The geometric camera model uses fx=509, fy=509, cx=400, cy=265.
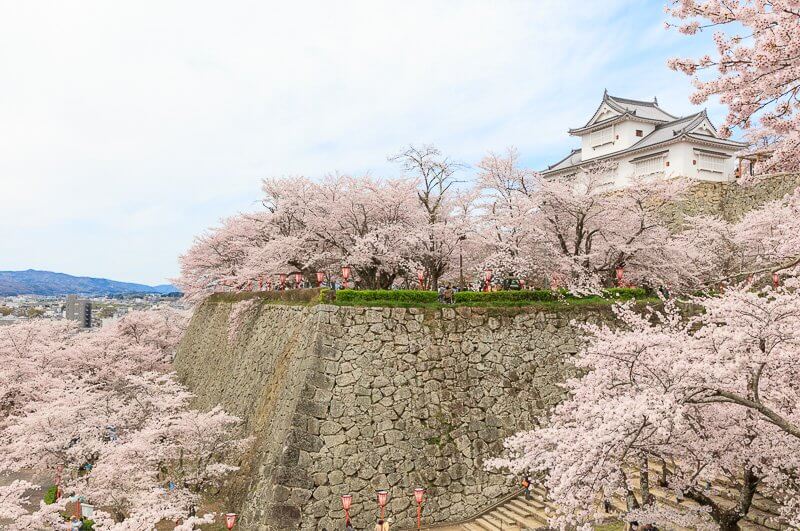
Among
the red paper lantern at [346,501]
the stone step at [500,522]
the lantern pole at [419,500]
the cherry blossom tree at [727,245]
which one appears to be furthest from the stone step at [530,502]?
the cherry blossom tree at [727,245]

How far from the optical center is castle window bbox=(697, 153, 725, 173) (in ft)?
86.6

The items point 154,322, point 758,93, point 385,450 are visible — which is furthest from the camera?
point 154,322

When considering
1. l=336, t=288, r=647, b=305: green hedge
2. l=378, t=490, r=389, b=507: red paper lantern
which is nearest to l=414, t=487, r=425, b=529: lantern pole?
l=378, t=490, r=389, b=507: red paper lantern

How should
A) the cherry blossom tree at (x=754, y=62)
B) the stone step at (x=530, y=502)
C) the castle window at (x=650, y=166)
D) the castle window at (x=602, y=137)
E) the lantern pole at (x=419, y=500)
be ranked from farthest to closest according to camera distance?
the castle window at (x=602, y=137) < the castle window at (x=650, y=166) < the stone step at (x=530, y=502) < the lantern pole at (x=419, y=500) < the cherry blossom tree at (x=754, y=62)

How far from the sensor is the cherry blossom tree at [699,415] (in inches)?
264

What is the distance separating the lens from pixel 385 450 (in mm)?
13508

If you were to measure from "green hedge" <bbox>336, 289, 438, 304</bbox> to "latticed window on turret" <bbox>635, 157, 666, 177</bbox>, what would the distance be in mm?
17481

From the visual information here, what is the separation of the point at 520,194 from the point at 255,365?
11.7 metres

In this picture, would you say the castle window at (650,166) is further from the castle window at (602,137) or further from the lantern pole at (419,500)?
the lantern pole at (419,500)

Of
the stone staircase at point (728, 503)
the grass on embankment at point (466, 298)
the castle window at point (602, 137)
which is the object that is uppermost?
the castle window at point (602, 137)

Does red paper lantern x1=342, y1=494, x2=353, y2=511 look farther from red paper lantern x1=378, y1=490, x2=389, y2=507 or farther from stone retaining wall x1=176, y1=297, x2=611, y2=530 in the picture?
red paper lantern x1=378, y1=490, x2=389, y2=507

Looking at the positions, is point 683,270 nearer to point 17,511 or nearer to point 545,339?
point 545,339


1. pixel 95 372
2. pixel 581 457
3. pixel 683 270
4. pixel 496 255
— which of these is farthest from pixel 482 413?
pixel 95 372

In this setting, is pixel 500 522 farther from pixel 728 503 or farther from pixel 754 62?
pixel 754 62
